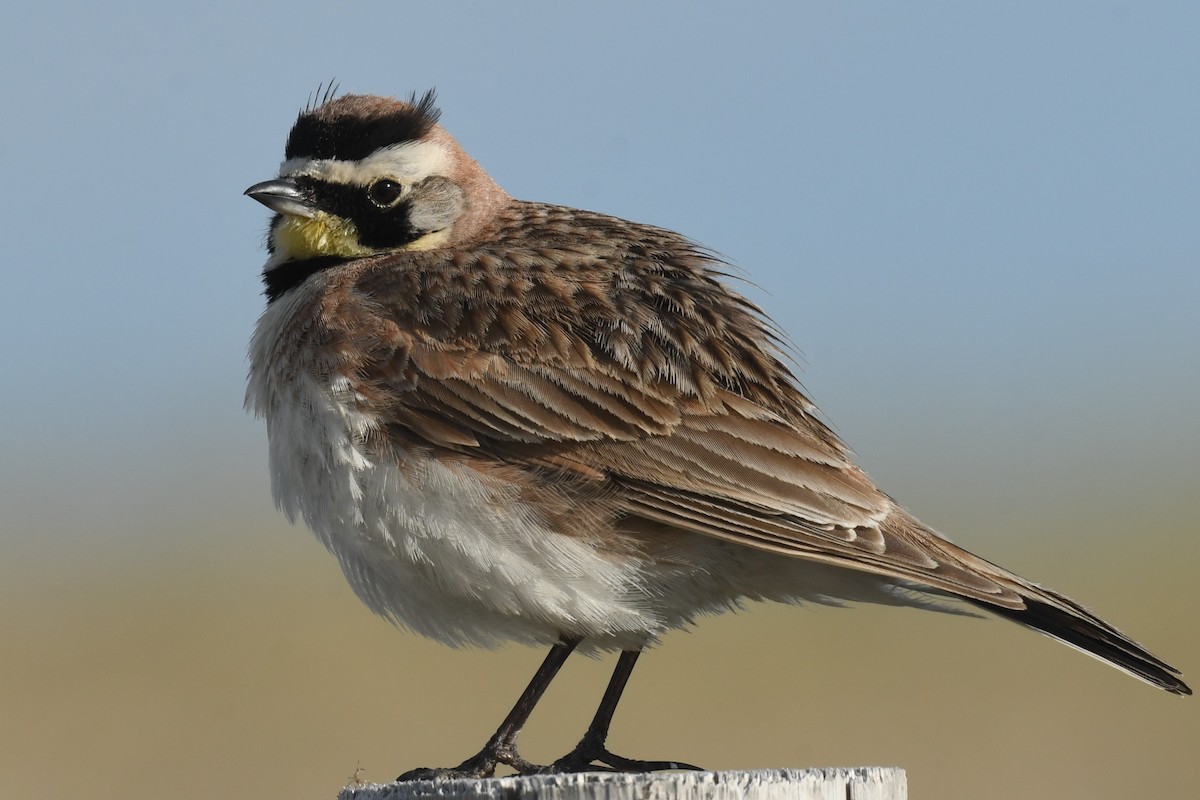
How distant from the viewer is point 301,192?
7637 mm

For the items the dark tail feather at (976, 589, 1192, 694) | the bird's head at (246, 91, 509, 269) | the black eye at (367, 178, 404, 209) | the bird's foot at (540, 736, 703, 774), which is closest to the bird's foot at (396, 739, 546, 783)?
the bird's foot at (540, 736, 703, 774)

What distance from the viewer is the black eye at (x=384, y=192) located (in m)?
7.74

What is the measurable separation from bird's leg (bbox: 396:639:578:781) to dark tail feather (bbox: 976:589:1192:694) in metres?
1.88

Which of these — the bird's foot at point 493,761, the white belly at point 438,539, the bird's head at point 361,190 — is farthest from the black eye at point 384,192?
the bird's foot at point 493,761

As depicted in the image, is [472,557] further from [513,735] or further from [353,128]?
[353,128]

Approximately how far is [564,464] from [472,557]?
545 millimetres

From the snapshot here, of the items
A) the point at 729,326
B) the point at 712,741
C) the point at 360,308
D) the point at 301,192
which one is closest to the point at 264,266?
the point at 301,192

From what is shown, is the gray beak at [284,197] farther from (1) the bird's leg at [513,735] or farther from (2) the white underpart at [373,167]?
(1) the bird's leg at [513,735]

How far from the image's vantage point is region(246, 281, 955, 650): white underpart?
654 cm

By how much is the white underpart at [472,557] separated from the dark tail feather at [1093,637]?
1.53 feet

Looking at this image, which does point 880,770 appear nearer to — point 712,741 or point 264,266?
Answer: point 264,266

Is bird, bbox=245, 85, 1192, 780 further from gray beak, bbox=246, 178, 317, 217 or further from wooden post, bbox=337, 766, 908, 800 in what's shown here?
wooden post, bbox=337, 766, 908, 800

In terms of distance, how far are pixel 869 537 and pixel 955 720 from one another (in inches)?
477

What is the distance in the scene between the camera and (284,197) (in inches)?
298
